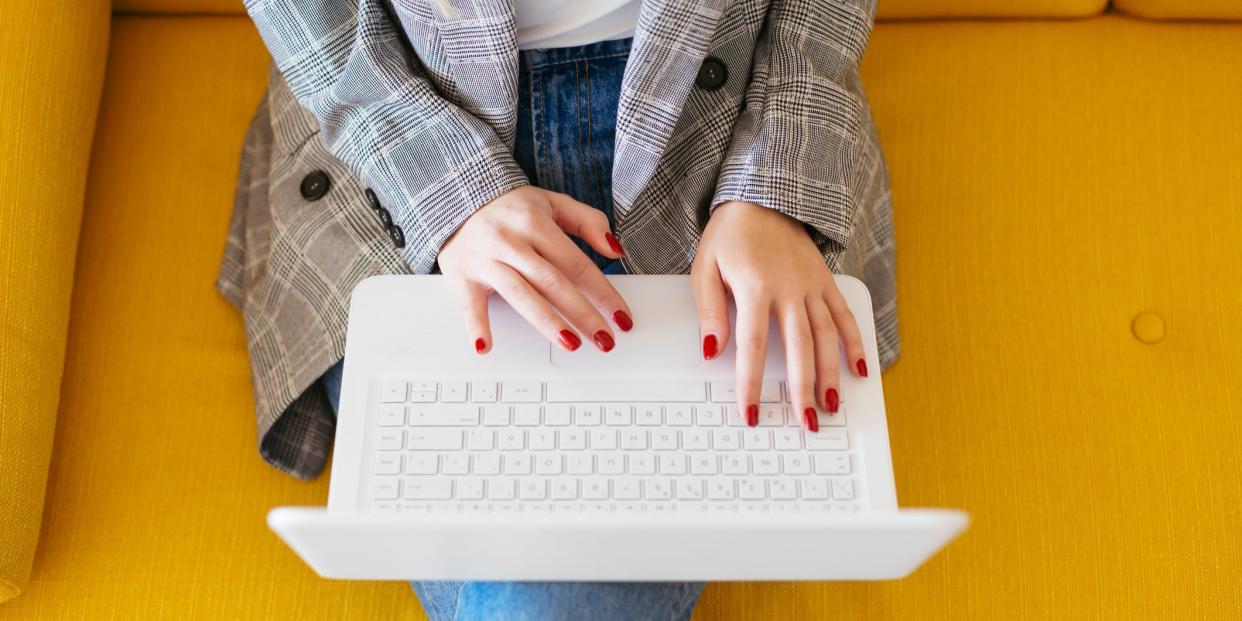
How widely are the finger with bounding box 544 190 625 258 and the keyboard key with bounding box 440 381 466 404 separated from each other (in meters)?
0.16

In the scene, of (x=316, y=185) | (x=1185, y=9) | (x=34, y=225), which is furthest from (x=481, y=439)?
(x=1185, y=9)

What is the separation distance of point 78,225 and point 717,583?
736mm

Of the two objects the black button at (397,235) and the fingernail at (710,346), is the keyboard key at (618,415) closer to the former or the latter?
the fingernail at (710,346)

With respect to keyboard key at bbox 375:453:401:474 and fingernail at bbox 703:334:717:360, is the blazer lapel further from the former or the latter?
keyboard key at bbox 375:453:401:474

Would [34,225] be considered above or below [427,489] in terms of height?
above

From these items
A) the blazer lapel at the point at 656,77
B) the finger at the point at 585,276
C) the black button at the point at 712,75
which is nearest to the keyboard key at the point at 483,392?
the finger at the point at 585,276

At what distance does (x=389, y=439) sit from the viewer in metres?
0.71

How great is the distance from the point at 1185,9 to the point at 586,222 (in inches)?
32.6

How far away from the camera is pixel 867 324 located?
30.8 inches

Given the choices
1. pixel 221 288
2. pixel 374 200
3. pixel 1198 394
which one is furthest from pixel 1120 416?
pixel 221 288

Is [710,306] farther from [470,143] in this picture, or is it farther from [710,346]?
[470,143]

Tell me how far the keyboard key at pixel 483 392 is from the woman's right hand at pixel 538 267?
0.03m

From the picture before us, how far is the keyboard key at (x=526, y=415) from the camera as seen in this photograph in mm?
716

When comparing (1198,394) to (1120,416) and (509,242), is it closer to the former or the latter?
(1120,416)
